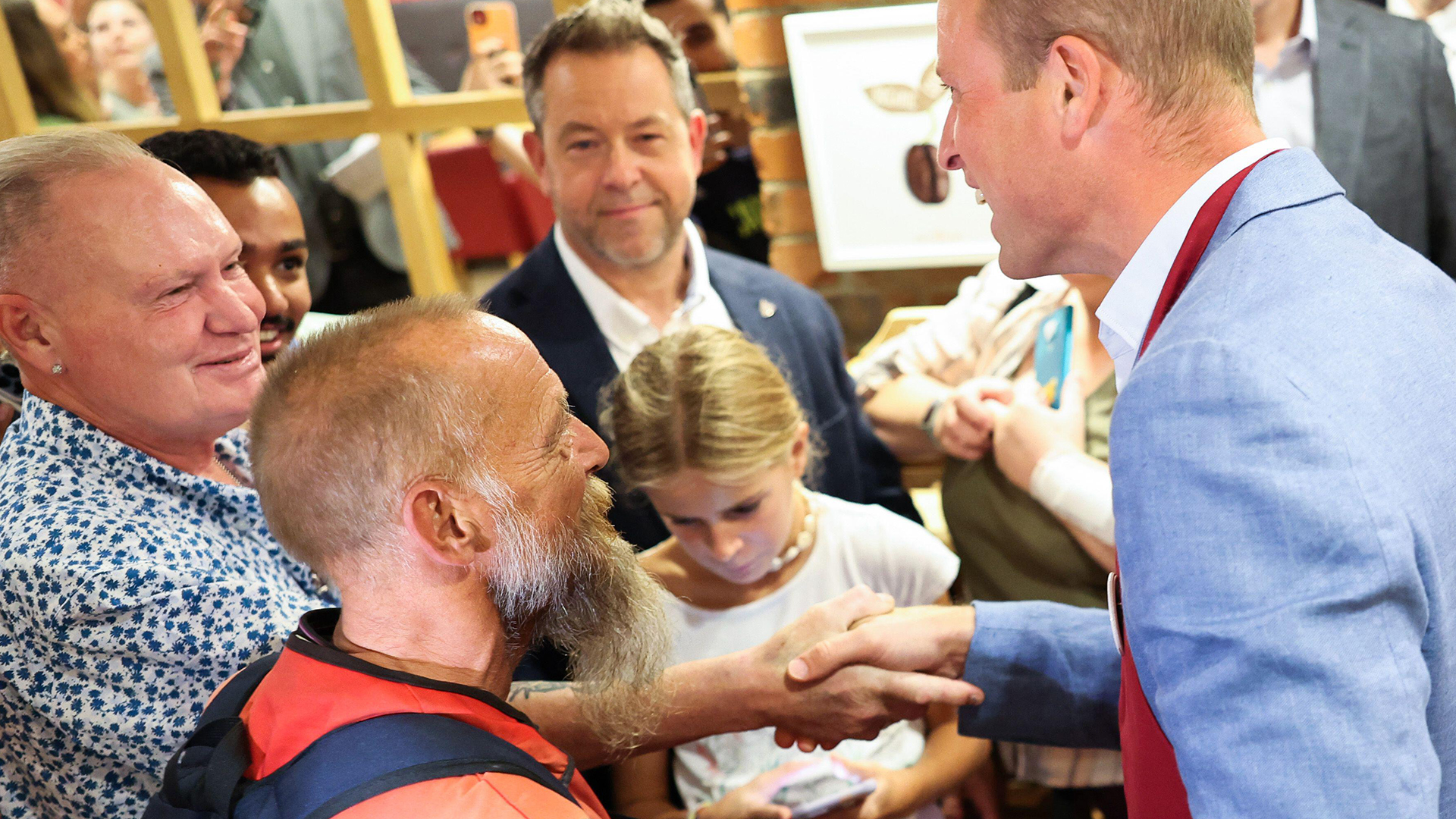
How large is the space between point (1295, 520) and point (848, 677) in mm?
842

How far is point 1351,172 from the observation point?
225cm

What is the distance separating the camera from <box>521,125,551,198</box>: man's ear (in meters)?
2.14

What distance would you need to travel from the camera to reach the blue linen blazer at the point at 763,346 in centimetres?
202

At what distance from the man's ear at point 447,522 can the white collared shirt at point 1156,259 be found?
0.62m

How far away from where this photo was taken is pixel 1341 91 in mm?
2248

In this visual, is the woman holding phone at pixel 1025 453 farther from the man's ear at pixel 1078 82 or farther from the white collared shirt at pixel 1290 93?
the man's ear at pixel 1078 82

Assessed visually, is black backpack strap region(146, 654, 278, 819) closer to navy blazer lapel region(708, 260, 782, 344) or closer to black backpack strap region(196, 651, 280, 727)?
black backpack strap region(196, 651, 280, 727)

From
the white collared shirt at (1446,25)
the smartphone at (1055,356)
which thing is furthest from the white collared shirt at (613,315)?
the white collared shirt at (1446,25)

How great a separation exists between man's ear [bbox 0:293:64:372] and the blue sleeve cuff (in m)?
1.24

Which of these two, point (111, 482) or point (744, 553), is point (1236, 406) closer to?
point (744, 553)

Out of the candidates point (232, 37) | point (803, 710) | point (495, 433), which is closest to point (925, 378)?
point (803, 710)

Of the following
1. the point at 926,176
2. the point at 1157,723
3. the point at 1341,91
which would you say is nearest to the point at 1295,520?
the point at 1157,723

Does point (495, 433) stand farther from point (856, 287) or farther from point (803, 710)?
point (856, 287)

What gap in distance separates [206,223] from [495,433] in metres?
0.51
